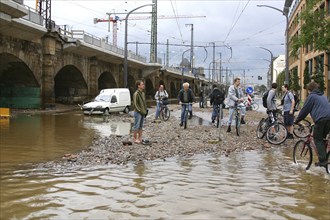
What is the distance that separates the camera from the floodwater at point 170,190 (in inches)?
194

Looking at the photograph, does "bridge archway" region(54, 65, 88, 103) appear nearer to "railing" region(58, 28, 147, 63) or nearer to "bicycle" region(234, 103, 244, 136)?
"railing" region(58, 28, 147, 63)

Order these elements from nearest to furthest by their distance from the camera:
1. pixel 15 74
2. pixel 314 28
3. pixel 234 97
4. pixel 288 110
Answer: pixel 288 110
pixel 234 97
pixel 314 28
pixel 15 74

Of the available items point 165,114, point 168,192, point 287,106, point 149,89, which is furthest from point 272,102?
point 149,89

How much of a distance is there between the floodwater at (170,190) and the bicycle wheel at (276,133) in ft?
7.55

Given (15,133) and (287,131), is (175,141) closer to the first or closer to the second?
(287,131)

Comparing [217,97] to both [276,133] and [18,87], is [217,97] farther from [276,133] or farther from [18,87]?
[18,87]

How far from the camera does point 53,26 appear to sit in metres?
29.3

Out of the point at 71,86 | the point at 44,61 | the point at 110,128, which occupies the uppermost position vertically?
the point at 44,61

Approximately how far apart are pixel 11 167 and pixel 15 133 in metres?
6.24

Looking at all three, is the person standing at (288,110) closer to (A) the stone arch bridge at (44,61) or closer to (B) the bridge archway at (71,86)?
(A) the stone arch bridge at (44,61)

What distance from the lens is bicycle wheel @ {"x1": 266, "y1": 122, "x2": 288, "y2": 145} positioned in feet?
37.2

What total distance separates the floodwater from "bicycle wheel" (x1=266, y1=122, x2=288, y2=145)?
7.55ft

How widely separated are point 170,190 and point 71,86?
112 ft

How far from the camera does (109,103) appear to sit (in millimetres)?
24938
